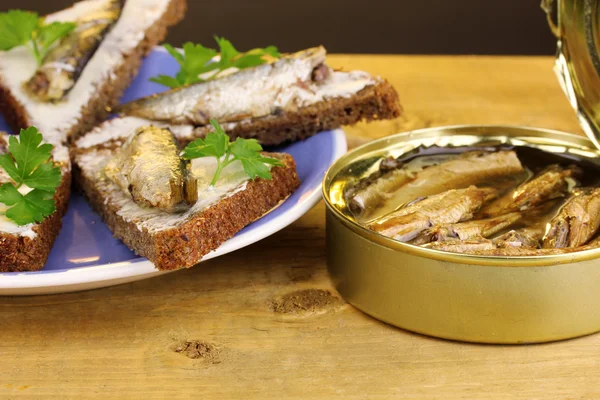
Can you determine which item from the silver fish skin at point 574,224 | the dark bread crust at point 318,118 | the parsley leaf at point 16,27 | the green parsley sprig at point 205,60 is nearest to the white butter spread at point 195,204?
the dark bread crust at point 318,118

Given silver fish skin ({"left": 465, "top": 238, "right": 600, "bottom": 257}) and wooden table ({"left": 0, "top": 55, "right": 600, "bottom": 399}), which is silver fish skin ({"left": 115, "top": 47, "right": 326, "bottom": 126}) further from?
silver fish skin ({"left": 465, "top": 238, "right": 600, "bottom": 257})

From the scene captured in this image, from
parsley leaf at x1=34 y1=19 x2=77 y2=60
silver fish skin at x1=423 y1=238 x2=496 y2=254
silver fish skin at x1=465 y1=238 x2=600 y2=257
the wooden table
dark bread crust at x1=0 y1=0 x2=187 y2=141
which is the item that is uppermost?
parsley leaf at x1=34 y1=19 x2=77 y2=60

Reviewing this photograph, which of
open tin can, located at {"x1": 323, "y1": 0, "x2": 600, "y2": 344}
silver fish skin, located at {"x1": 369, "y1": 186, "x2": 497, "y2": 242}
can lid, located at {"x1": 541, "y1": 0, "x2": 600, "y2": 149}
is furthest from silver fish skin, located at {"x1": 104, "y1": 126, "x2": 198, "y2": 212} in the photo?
can lid, located at {"x1": 541, "y1": 0, "x2": 600, "y2": 149}

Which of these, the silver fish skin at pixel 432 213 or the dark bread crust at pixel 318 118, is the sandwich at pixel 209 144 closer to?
the dark bread crust at pixel 318 118

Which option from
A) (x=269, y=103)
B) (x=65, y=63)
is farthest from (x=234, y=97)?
(x=65, y=63)

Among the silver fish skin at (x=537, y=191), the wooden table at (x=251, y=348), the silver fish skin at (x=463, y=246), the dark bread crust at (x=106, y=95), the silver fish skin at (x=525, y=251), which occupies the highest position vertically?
the silver fish skin at (x=525, y=251)

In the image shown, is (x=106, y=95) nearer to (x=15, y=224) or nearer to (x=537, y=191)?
(x=15, y=224)
